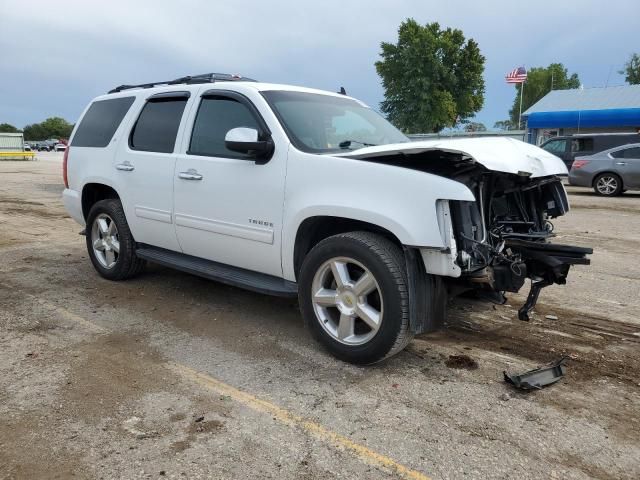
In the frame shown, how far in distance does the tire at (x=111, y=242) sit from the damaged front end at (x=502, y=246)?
3.35m

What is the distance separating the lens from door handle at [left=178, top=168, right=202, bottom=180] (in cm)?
440

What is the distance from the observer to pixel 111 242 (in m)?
5.56

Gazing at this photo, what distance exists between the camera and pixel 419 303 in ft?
11.0

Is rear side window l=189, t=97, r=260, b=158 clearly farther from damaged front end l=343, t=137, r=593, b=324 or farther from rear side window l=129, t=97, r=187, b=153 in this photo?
damaged front end l=343, t=137, r=593, b=324

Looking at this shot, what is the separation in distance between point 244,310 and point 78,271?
2.48 meters

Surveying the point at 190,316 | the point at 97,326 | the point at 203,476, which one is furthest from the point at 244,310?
the point at 203,476

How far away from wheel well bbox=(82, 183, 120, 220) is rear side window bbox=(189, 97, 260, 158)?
1.68m

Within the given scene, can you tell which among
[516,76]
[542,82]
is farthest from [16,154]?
[542,82]

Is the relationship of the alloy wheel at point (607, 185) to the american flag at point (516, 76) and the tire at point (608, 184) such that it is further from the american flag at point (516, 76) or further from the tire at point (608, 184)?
the american flag at point (516, 76)

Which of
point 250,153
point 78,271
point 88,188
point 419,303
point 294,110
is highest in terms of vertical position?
point 294,110

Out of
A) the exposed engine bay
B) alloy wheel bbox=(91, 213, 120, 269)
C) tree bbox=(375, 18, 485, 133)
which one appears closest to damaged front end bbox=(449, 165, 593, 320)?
the exposed engine bay

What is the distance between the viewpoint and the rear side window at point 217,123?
4.26m

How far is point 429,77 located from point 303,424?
5239 cm

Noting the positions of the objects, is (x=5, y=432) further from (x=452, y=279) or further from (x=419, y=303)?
(x=452, y=279)
